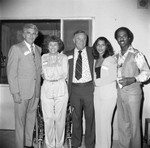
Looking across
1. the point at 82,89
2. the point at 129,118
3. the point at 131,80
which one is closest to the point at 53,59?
the point at 82,89

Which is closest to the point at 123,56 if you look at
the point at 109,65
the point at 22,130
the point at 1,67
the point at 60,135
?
the point at 109,65

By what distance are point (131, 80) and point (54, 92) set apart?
1101 millimetres

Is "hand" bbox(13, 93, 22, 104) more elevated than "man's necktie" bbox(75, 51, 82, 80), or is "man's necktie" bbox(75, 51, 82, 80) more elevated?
"man's necktie" bbox(75, 51, 82, 80)

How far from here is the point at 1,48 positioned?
428 centimetres

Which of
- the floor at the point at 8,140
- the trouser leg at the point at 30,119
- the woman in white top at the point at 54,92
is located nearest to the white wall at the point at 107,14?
the woman in white top at the point at 54,92

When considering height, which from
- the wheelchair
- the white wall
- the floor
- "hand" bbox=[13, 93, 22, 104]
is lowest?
the floor

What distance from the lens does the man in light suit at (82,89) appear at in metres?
3.01

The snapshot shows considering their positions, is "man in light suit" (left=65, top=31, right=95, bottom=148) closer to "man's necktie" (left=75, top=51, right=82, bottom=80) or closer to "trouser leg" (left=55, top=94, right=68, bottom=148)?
"man's necktie" (left=75, top=51, right=82, bottom=80)

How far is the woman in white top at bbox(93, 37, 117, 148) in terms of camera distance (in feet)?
9.20

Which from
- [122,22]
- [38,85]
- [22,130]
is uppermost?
[122,22]

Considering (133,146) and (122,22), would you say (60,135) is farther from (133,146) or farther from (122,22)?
(122,22)

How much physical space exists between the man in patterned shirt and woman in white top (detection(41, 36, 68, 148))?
82 cm

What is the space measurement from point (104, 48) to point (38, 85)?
1131mm

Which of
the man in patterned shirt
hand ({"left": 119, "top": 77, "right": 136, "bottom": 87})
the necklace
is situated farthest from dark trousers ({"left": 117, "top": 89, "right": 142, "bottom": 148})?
the necklace
